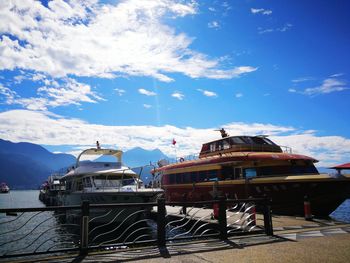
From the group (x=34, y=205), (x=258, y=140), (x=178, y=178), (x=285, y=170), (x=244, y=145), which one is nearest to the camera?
(x=285, y=170)

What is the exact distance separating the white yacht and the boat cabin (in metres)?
7.38

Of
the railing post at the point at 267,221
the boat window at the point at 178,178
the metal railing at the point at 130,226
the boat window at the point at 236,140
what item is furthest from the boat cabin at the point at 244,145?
the railing post at the point at 267,221

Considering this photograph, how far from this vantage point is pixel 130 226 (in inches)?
366

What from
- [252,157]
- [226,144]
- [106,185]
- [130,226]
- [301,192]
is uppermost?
[226,144]

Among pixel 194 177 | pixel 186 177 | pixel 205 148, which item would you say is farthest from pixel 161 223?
pixel 205 148

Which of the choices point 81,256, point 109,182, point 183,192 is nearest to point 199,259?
point 81,256

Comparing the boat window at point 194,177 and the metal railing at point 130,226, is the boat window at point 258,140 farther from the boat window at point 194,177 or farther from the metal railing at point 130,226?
the metal railing at point 130,226

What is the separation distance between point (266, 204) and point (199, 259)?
14.8 feet

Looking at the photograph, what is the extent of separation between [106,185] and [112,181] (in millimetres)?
671

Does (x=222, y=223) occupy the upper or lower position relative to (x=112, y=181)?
lower

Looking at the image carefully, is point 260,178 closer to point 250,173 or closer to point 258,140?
point 250,173

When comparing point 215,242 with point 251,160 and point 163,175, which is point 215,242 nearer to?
point 251,160

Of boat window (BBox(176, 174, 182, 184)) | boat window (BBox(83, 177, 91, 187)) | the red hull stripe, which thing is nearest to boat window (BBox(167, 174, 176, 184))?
boat window (BBox(176, 174, 182, 184))

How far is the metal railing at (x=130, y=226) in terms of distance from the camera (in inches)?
327
